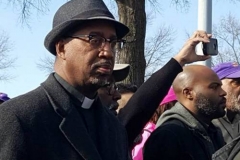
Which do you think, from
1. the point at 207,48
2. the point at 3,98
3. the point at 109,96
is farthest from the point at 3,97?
the point at 207,48

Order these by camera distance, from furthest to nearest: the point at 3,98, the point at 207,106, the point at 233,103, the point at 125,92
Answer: the point at 3,98, the point at 233,103, the point at 125,92, the point at 207,106

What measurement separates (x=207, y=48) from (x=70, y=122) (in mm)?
1375

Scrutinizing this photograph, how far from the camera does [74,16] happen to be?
2898 millimetres

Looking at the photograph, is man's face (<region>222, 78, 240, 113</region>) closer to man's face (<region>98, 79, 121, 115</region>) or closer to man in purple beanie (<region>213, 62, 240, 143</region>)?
man in purple beanie (<region>213, 62, 240, 143</region>)

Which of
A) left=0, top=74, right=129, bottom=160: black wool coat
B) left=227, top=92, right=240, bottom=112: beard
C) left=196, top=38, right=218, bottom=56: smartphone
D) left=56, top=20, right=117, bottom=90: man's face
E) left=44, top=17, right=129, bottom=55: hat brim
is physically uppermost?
left=44, top=17, right=129, bottom=55: hat brim

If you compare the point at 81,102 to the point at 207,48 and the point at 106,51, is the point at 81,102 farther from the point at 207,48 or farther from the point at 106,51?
the point at 207,48

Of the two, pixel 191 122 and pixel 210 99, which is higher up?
pixel 210 99

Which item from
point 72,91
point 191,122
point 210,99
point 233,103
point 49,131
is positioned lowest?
point 233,103

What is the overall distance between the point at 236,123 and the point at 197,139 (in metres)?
1.37

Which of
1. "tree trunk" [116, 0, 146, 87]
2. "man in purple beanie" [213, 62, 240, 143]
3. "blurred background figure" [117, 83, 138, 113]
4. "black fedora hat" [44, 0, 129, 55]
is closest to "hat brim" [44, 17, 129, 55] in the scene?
"black fedora hat" [44, 0, 129, 55]

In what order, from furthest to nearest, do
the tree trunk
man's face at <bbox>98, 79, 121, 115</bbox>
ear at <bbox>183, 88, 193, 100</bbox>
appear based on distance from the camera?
the tree trunk < ear at <bbox>183, 88, 193, 100</bbox> < man's face at <bbox>98, 79, 121, 115</bbox>

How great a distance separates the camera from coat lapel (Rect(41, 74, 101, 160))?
268cm

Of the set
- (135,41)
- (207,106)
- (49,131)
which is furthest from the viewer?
(135,41)

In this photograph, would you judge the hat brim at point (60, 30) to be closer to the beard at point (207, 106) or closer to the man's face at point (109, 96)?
the man's face at point (109, 96)
